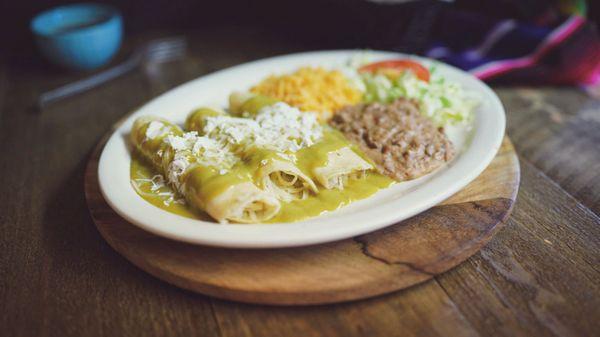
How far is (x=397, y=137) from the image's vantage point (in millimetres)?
2553

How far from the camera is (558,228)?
2.18 metres

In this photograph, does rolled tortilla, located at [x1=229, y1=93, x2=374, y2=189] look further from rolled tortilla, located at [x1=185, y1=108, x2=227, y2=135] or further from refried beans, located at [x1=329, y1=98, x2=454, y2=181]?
rolled tortilla, located at [x1=185, y1=108, x2=227, y2=135]

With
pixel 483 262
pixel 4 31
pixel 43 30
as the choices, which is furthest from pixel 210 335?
pixel 4 31

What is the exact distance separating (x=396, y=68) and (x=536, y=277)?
183 centimetres

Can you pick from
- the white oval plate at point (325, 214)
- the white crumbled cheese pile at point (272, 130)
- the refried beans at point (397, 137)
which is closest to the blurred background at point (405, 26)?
the white oval plate at point (325, 214)

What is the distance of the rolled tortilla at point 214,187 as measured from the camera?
1.95 m

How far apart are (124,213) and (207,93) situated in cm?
146

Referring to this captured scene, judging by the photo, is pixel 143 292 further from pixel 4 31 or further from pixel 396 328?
pixel 4 31

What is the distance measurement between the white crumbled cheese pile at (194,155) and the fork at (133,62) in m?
1.89

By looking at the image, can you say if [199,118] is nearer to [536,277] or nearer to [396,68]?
[396,68]

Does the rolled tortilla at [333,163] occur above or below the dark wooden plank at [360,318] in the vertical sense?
above

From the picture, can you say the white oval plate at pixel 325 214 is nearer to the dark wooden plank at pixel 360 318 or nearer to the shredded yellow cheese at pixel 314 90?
the dark wooden plank at pixel 360 318

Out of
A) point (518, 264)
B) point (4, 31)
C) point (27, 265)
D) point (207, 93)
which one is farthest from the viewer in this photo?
point (4, 31)

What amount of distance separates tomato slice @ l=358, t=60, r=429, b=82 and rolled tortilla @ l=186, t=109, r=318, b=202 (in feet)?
4.39
